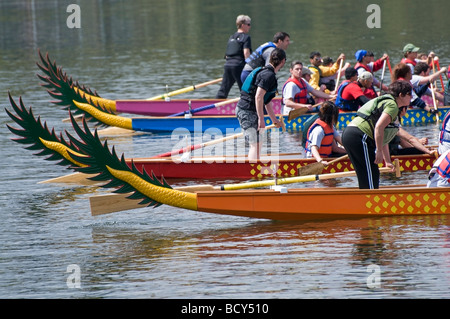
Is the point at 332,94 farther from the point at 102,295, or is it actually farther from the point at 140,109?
the point at 102,295

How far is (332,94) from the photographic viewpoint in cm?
1925

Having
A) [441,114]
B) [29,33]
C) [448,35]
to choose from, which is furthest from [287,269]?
[29,33]

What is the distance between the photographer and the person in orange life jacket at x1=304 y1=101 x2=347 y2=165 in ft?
42.0

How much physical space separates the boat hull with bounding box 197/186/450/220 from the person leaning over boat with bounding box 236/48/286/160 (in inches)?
83.7

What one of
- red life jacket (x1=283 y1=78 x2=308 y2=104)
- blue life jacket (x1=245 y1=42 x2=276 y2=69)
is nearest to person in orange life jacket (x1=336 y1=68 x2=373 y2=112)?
red life jacket (x1=283 y1=78 x2=308 y2=104)

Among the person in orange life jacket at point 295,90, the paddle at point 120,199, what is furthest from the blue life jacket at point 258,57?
the paddle at point 120,199

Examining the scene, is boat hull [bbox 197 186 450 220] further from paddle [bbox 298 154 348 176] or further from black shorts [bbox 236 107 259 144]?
black shorts [bbox 236 107 259 144]

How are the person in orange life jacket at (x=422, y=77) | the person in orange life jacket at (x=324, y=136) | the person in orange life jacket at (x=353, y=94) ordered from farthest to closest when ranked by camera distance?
the person in orange life jacket at (x=422, y=77) < the person in orange life jacket at (x=353, y=94) < the person in orange life jacket at (x=324, y=136)

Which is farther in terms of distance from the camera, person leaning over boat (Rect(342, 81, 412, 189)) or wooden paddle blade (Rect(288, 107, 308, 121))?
wooden paddle blade (Rect(288, 107, 308, 121))

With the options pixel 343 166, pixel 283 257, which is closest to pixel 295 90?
pixel 343 166

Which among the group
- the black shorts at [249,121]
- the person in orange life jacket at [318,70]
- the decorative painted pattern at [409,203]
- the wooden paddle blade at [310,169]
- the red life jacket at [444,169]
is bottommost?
the decorative painted pattern at [409,203]

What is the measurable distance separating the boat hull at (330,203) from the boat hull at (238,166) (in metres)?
2.53

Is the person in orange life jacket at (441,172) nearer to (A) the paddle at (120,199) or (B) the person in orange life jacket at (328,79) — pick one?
(A) the paddle at (120,199)

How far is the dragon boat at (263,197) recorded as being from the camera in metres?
10.8
